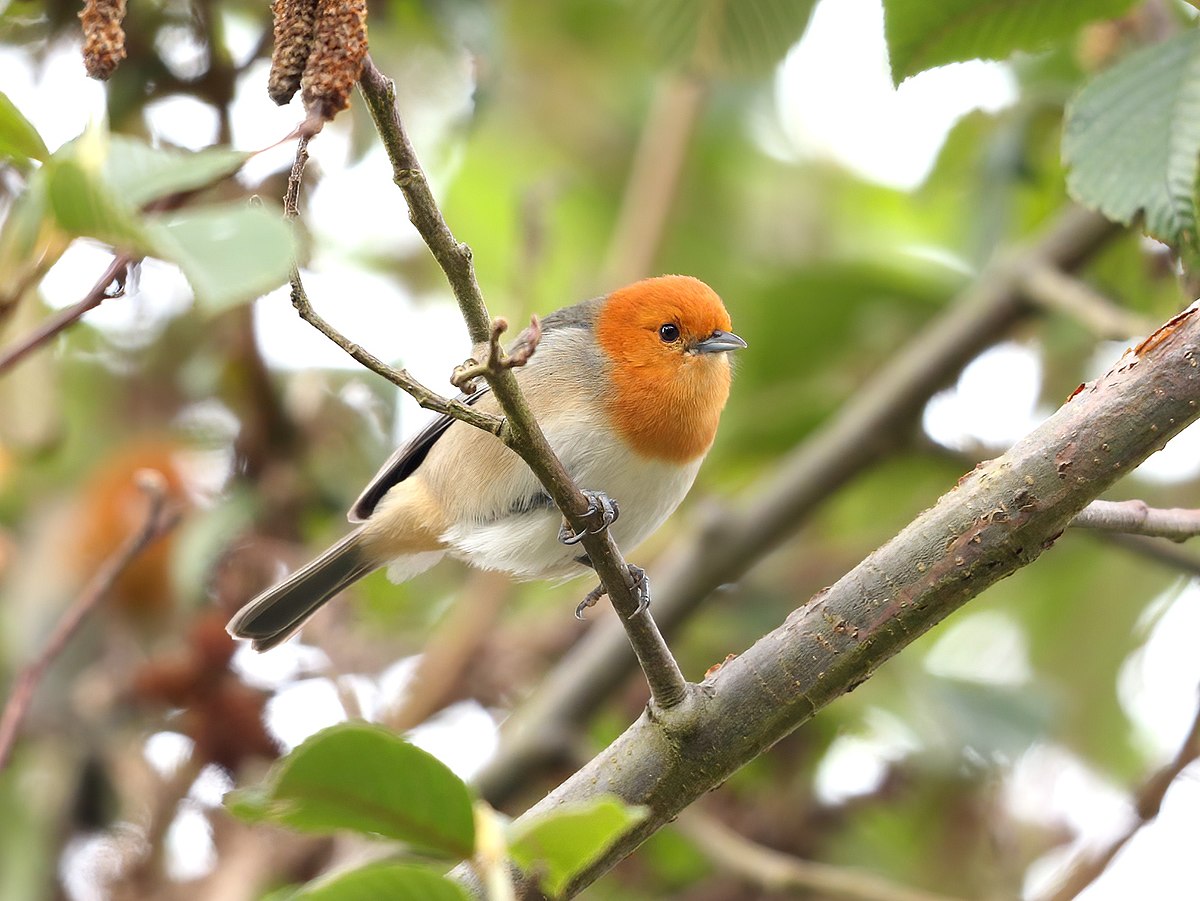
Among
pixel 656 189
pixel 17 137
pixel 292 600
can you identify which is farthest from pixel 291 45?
pixel 656 189

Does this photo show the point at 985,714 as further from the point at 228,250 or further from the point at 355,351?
the point at 228,250

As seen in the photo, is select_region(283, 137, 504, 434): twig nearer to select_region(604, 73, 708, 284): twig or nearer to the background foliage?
the background foliage

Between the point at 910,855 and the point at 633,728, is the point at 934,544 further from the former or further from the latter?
the point at 910,855

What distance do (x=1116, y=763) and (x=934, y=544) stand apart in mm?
3808

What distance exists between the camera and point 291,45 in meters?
1.97

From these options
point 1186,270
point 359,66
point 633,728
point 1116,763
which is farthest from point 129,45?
point 1116,763

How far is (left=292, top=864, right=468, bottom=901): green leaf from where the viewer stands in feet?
4.79

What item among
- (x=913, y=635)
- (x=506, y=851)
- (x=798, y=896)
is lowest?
(x=506, y=851)

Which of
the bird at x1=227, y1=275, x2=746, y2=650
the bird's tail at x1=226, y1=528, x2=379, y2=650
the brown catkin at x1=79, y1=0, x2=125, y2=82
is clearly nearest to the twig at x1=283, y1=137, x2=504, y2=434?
the brown catkin at x1=79, y1=0, x2=125, y2=82

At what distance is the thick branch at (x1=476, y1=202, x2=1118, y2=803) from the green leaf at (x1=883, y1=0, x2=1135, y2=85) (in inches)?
70.6

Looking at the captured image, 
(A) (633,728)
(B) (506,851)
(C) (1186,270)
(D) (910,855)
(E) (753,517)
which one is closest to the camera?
(B) (506,851)

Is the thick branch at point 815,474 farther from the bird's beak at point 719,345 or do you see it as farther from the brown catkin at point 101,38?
the brown catkin at point 101,38

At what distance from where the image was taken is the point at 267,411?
484 cm

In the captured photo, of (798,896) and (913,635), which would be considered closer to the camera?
(913,635)
